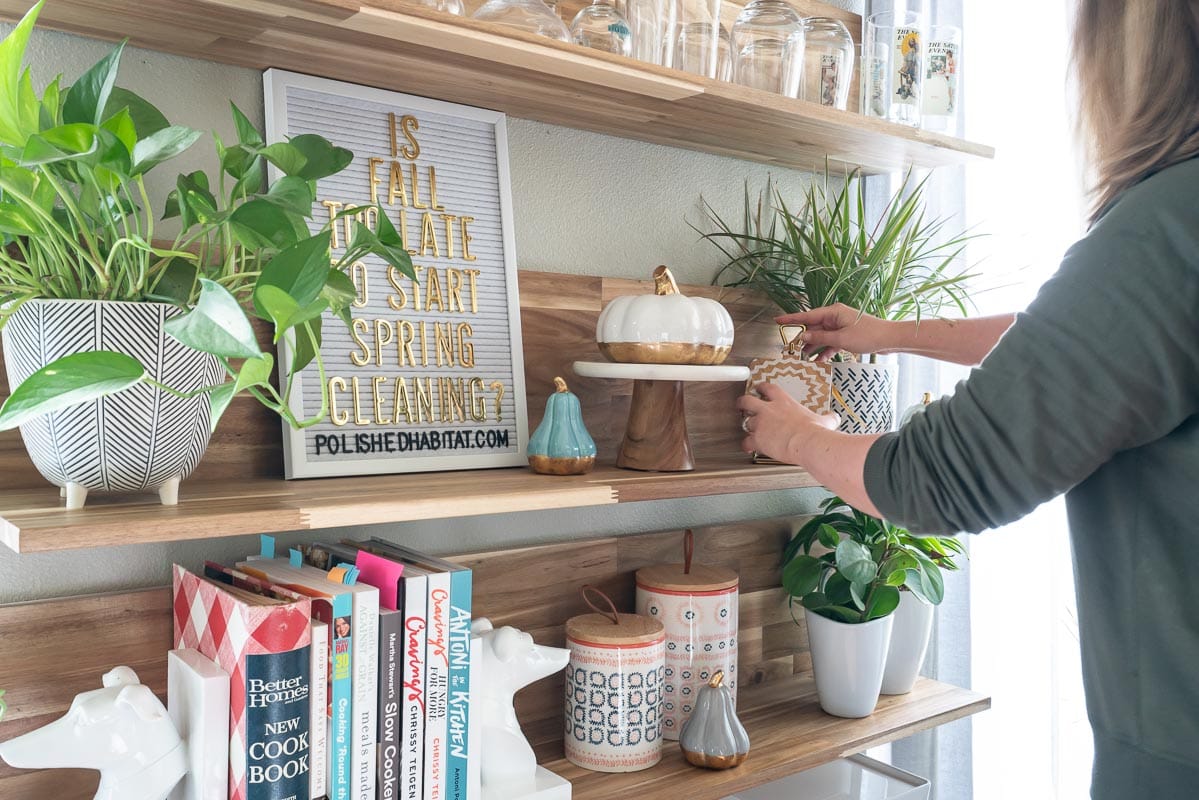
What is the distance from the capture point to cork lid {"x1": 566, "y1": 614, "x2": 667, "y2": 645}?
115 centimetres

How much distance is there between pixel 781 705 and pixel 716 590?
0.86 feet

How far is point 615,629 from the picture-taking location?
A: 1169mm

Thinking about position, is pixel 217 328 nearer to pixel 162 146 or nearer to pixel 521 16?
pixel 162 146

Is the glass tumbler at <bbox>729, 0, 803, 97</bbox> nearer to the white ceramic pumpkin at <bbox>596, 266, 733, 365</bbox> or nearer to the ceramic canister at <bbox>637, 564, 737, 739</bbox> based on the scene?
the white ceramic pumpkin at <bbox>596, 266, 733, 365</bbox>

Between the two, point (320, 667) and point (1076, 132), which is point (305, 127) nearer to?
point (320, 667)

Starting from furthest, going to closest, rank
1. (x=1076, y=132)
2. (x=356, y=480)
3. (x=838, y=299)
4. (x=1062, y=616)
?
(x=1062, y=616)
(x=838, y=299)
(x=356, y=480)
(x=1076, y=132)

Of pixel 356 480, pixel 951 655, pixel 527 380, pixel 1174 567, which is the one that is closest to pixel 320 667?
pixel 356 480

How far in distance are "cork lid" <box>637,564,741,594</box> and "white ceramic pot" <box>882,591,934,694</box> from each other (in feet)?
0.98

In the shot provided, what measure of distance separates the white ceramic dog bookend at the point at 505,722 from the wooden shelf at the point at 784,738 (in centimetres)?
6

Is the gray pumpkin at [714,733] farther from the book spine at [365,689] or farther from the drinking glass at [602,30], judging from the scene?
the drinking glass at [602,30]

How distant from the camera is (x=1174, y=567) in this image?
82cm

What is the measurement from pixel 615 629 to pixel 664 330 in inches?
14.1

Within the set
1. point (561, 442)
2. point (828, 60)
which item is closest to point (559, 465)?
point (561, 442)

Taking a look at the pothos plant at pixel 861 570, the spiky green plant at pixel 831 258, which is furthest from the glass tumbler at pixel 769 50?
the pothos plant at pixel 861 570
